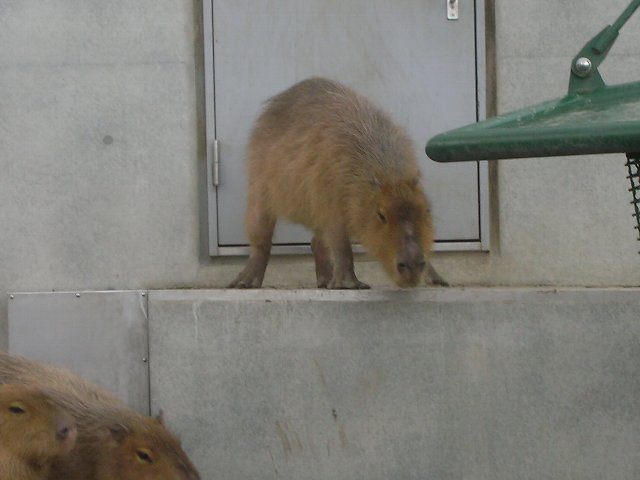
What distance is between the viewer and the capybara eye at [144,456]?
5039mm

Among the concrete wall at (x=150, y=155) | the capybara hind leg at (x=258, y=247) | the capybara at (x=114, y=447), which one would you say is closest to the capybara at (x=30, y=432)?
the capybara at (x=114, y=447)

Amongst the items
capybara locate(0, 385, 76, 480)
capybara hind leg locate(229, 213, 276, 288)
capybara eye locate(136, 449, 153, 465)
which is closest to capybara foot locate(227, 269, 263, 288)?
capybara hind leg locate(229, 213, 276, 288)

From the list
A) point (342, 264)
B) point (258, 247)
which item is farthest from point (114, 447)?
point (258, 247)

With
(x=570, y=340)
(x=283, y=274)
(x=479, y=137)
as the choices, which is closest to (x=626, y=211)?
(x=570, y=340)

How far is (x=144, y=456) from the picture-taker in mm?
5059

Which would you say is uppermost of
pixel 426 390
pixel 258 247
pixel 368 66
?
pixel 368 66

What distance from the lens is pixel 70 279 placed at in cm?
705

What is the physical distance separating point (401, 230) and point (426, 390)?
2.70 ft

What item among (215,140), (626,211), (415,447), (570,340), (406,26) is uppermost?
(406,26)

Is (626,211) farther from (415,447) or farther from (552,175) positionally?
(415,447)

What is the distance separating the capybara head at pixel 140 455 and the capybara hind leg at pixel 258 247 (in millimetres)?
2070

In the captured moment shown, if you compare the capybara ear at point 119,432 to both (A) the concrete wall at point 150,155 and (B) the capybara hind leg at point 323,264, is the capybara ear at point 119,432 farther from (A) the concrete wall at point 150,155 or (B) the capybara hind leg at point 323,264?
(B) the capybara hind leg at point 323,264

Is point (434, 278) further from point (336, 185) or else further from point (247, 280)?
point (247, 280)

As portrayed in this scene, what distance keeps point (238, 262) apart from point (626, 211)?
7.68 ft
